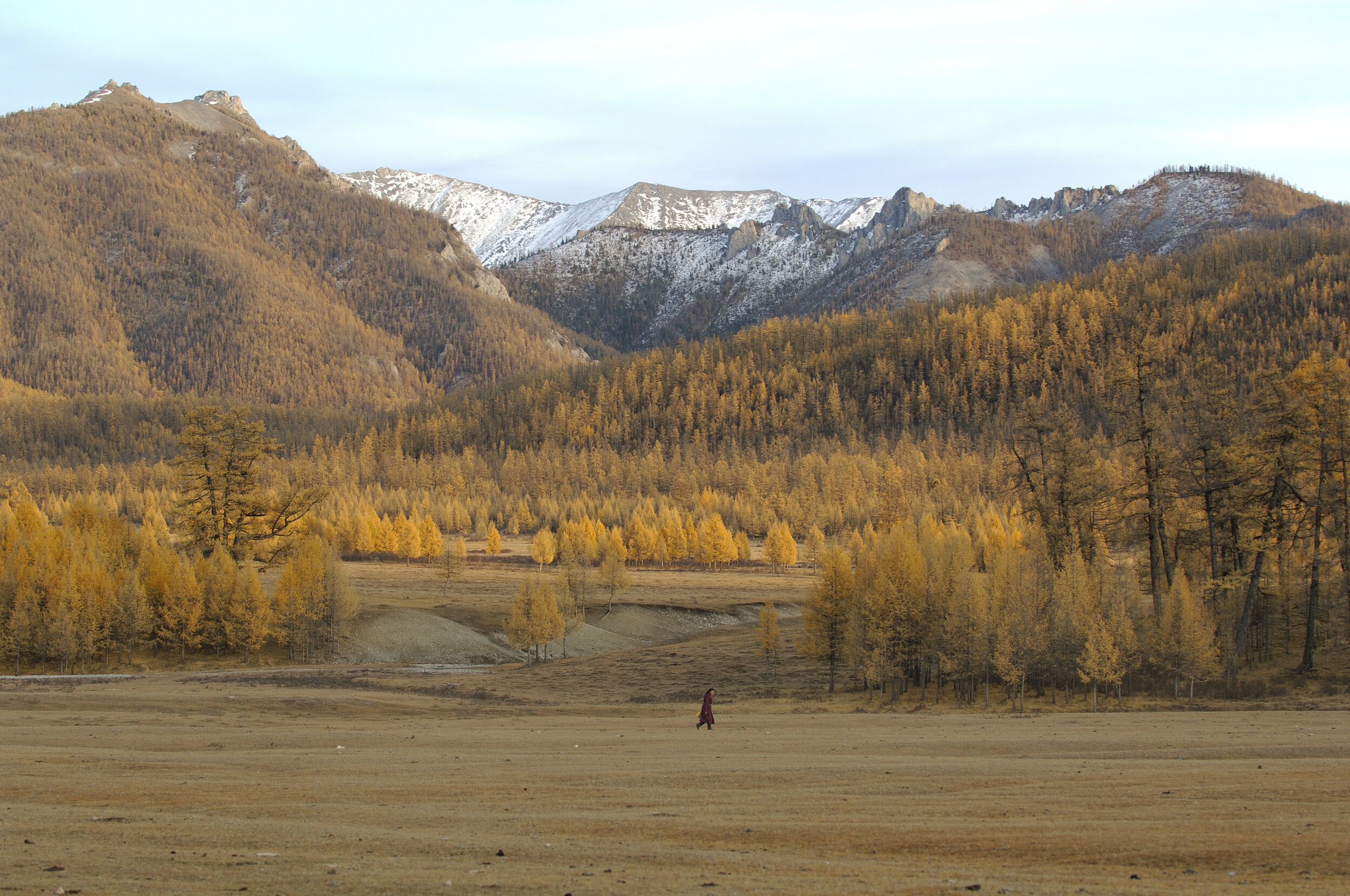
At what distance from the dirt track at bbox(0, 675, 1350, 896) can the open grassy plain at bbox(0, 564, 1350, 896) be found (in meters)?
0.08

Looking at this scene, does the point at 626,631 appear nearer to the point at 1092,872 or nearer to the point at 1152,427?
the point at 1152,427

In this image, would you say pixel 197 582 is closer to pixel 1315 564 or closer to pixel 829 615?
pixel 829 615

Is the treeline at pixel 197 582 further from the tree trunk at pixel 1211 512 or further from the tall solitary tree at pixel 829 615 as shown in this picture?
the tree trunk at pixel 1211 512

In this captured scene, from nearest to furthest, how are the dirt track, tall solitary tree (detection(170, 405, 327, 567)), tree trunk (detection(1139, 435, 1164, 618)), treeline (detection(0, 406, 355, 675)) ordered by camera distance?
the dirt track
tree trunk (detection(1139, 435, 1164, 618))
treeline (detection(0, 406, 355, 675))
tall solitary tree (detection(170, 405, 327, 567))

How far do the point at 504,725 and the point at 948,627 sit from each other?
1082 inches

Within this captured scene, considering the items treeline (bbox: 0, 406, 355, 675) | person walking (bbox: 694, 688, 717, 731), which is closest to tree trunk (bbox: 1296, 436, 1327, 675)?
person walking (bbox: 694, 688, 717, 731)

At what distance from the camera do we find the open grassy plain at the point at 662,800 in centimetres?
1291

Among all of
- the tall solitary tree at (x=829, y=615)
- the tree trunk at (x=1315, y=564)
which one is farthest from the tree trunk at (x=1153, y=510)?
the tall solitary tree at (x=829, y=615)

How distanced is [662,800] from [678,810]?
1179 mm

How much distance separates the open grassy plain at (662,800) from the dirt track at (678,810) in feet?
0.27

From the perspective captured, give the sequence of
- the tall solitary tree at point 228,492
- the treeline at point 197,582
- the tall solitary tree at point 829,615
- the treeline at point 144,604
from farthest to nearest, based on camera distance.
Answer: the tall solitary tree at point 228,492
the treeline at point 197,582
the treeline at point 144,604
the tall solitary tree at point 829,615

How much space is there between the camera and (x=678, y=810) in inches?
714

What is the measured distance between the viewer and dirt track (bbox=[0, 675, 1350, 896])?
12.8m

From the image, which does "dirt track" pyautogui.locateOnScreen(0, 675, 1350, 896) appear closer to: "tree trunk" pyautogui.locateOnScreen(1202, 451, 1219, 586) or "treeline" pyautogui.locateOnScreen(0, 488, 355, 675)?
"tree trunk" pyautogui.locateOnScreen(1202, 451, 1219, 586)
